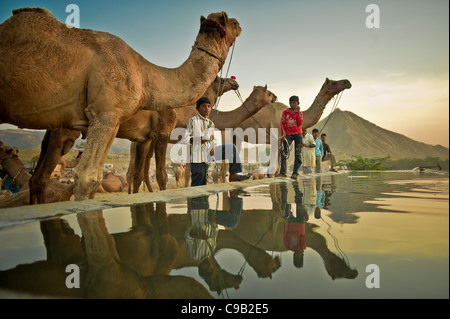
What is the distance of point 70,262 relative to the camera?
1.37m

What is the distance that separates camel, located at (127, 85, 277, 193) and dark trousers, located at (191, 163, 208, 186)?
6.73 ft

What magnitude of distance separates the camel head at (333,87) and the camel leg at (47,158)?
10511 millimetres

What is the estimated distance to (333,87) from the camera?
42.0ft

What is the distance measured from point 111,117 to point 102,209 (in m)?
1.38

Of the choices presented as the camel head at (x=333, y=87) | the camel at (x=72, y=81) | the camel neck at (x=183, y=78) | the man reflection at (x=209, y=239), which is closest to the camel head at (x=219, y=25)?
the camel neck at (x=183, y=78)

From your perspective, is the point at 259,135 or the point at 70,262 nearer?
the point at 70,262

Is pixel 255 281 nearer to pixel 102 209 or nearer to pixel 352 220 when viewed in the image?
pixel 352 220

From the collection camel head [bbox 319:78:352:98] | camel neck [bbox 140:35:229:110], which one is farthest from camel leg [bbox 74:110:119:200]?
camel head [bbox 319:78:352:98]

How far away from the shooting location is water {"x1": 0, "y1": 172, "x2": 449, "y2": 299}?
42.0 inches

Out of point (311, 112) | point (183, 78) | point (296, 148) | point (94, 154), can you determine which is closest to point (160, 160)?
point (183, 78)

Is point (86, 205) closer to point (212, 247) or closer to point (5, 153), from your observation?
point (212, 247)

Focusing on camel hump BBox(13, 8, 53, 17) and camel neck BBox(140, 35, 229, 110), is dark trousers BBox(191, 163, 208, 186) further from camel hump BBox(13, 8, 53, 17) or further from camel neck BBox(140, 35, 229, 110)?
camel hump BBox(13, 8, 53, 17)

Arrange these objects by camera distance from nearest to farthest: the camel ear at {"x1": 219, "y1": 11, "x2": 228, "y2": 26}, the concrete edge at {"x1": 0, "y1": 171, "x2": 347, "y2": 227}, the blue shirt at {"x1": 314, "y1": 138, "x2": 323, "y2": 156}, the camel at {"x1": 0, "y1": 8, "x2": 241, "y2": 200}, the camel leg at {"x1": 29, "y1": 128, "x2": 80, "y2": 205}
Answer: the concrete edge at {"x1": 0, "y1": 171, "x2": 347, "y2": 227} → the camel at {"x1": 0, "y1": 8, "x2": 241, "y2": 200} → the camel leg at {"x1": 29, "y1": 128, "x2": 80, "y2": 205} → the camel ear at {"x1": 219, "y1": 11, "x2": 228, "y2": 26} → the blue shirt at {"x1": 314, "y1": 138, "x2": 323, "y2": 156}
